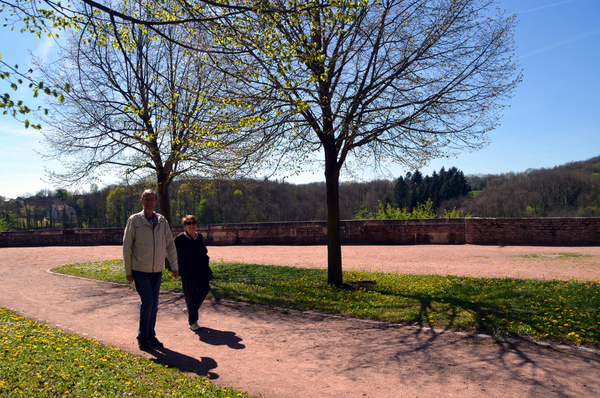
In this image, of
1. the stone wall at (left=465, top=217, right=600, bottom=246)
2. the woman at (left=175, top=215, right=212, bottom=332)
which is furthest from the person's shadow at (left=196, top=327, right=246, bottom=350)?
the stone wall at (left=465, top=217, right=600, bottom=246)

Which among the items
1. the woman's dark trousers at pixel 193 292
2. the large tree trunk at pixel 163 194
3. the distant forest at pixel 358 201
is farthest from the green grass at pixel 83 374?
the distant forest at pixel 358 201

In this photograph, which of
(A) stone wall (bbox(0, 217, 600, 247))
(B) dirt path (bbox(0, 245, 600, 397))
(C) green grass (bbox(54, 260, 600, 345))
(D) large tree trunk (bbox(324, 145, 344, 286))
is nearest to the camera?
(B) dirt path (bbox(0, 245, 600, 397))

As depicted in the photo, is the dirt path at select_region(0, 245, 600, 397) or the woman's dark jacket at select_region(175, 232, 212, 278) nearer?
the dirt path at select_region(0, 245, 600, 397)

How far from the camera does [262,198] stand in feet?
208

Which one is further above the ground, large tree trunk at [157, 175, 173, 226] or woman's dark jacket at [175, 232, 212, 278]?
large tree trunk at [157, 175, 173, 226]

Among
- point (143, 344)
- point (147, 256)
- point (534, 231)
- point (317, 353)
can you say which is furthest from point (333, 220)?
point (534, 231)

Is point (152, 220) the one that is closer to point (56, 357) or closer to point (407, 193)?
point (56, 357)

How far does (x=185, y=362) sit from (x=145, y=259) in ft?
4.19

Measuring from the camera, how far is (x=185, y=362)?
4273 mm

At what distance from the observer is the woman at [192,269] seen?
5605mm

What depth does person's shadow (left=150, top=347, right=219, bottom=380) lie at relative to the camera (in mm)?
4008

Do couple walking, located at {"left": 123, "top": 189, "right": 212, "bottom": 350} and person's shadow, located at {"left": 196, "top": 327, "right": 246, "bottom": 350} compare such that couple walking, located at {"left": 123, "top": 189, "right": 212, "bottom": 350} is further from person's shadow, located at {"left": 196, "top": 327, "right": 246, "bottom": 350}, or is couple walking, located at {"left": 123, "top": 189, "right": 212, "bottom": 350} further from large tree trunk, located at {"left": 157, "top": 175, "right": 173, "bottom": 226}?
large tree trunk, located at {"left": 157, "top": 175, "right": 173, "bottom": 226}

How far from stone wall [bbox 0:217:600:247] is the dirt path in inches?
403

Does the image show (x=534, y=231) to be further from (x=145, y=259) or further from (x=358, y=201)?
(x=358, y=201)
